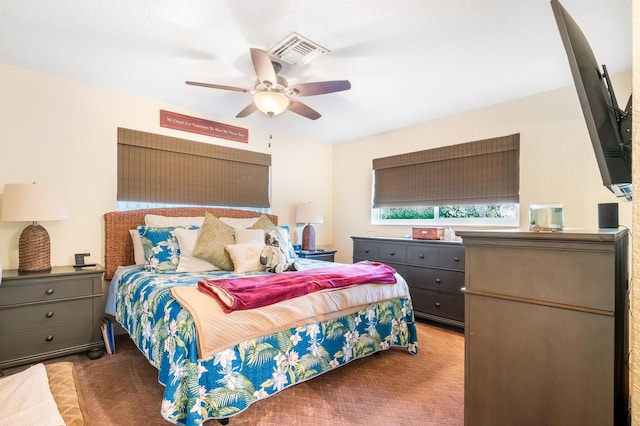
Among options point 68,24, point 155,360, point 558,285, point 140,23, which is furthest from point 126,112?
point 558,285

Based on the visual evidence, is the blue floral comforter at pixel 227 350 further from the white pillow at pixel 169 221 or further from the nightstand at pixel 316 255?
the nightstand at pixel 316 255

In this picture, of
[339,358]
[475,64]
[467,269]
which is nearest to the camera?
[467,269]

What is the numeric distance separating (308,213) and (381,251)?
3.63ft

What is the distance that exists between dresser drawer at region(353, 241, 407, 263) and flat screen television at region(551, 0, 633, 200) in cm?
250

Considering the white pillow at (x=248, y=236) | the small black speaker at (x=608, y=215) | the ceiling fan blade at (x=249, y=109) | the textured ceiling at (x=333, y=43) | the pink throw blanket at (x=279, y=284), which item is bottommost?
the pink throw blanket at (x=279, y=284)

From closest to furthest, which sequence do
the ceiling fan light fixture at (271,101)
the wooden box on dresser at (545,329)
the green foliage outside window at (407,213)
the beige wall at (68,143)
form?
the wooden box on dresser at (545,329), the ceiling fan light fixture at (271,101), the beige wall at (68,143), the green foliage outside window at (407,213)

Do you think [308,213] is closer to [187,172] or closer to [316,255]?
[316,255]

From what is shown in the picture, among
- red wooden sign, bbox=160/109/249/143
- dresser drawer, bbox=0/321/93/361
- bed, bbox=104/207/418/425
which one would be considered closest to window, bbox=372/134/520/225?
bed, bbox=104/207/418/425

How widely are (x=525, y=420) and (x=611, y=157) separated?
97cm

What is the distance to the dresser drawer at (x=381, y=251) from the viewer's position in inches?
143

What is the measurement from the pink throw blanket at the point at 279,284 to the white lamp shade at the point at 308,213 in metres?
1.67

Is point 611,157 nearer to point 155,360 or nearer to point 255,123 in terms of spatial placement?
point 155,360

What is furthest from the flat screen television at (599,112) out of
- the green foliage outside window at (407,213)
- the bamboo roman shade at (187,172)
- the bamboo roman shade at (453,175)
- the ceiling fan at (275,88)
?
the bamboo roman shade at (187,172)

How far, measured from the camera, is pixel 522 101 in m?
3.12
